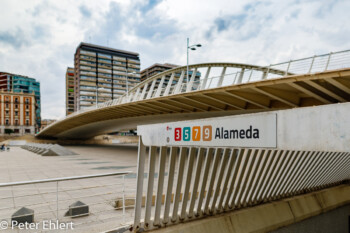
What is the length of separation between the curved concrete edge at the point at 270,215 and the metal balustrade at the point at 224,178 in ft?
0.76

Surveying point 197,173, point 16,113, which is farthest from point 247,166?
point 16,113

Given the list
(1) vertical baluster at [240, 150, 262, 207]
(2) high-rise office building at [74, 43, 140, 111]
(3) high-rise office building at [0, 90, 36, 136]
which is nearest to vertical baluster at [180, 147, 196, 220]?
(1) vertical baluster at [240, 150, 262, 207]

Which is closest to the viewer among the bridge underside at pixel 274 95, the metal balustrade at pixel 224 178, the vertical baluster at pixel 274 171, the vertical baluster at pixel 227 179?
the metal balustrade at pixel 224 178

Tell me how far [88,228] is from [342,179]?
33.4 ft

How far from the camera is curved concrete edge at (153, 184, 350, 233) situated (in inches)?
225

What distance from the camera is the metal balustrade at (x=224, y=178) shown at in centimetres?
530

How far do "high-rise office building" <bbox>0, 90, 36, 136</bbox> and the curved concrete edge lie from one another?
3963 inches

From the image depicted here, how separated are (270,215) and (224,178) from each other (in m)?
2.22

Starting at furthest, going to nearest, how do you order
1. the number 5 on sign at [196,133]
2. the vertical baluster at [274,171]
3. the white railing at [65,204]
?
the vertical baluster at [274,171]
the white railing at [65,204]
the number 5 on sign at [196,133]

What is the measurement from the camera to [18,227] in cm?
539

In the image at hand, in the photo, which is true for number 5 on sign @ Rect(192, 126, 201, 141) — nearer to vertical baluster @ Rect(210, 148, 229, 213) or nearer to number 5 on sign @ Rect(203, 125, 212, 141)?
number 5 on sign @ Rect(203, 125, 212, 141)

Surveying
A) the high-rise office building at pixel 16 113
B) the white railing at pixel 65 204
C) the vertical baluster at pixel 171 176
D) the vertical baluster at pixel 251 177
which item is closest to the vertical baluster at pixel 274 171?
the vertical baluster at pixel 251 177

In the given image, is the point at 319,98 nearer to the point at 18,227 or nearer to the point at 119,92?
the point at 18,227

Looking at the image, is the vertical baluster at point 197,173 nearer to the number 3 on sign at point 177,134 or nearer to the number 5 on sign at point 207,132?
the number 3 on sign at point 177,134
